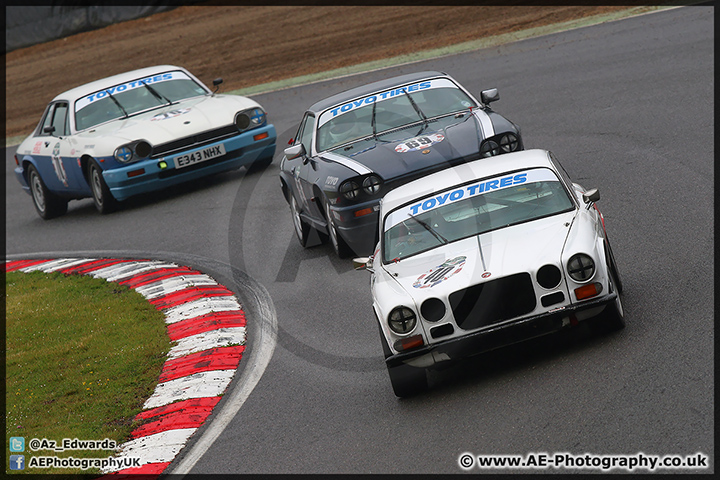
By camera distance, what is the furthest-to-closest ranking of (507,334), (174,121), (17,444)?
1. (174,121)
2. (17,444)
3. (507,334)

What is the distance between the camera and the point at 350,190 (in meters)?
8.45

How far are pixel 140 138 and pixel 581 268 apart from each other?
8.27 metres

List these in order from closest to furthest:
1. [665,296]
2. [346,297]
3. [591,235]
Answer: [591,235] → [665,296] → [346,297]

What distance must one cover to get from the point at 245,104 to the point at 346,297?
5.83m

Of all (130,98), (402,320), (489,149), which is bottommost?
(130,98)

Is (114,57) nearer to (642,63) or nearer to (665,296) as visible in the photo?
(642,63)

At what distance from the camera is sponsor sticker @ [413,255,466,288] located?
5.67 m

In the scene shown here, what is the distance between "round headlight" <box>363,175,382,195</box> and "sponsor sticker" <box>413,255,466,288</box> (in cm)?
265

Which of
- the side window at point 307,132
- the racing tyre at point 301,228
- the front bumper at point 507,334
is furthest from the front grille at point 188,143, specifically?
the front bumper at point 507,334

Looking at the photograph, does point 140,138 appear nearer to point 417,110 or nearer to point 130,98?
point 130,98

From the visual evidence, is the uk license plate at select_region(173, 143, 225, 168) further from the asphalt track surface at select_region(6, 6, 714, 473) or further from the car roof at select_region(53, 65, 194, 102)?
the car roof at select_region(53, 65, 194, 102)

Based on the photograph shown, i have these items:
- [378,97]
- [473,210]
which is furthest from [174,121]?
[473,210]
